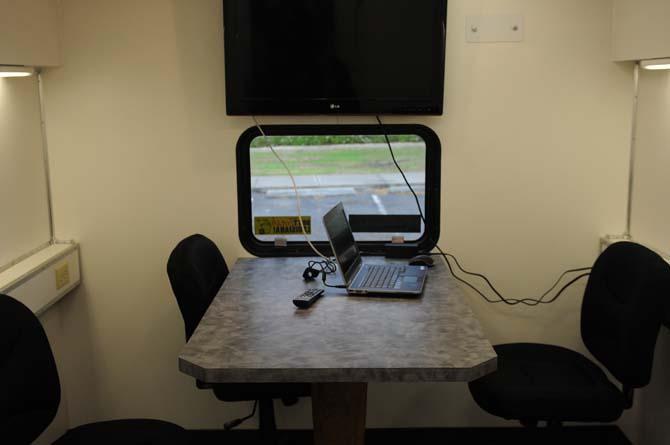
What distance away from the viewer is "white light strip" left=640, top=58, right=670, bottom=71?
2.99m

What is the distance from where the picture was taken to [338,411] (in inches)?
102

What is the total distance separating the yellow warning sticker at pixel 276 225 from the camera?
363 cm

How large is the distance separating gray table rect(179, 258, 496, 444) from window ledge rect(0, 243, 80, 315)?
766 mm

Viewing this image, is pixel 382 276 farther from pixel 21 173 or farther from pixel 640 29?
pixel 21 173

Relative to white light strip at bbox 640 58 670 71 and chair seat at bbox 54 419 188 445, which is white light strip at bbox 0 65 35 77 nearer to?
chair seat at bbox 54 419 188 445

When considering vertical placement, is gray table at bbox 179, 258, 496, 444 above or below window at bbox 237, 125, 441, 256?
below

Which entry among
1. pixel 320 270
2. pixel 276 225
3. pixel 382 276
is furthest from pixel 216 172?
pixel 382 276

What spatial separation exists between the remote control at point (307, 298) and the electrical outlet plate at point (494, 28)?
136 centimetres

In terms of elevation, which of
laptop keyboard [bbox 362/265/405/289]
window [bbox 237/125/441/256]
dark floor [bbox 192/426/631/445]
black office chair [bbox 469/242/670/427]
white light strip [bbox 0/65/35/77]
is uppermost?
white light strip [bbox 0/65/35/77]

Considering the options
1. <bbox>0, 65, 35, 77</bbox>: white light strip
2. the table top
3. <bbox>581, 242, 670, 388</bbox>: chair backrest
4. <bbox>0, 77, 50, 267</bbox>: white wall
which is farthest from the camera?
<bbox>0, 77, 50, 267</bbox>: white wall

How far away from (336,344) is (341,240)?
0.72 m

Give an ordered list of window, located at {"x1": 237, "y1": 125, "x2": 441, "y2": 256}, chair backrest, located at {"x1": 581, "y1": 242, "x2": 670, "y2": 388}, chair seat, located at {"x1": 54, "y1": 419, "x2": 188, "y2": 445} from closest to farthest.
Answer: chair seat, located at {"x1": 54, "y1": 419, "x2": 188, "y2": 445}, chair backrest, located at {"x1": 581, "y1": 242, "x2": 670, "y2": 388}, window, located at {"x1": 237, "y1": 125, "x2": 441, "y2": 256}

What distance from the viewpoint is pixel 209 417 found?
12.3ft

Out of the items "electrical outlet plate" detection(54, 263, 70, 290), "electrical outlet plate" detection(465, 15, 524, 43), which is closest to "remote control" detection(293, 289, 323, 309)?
"electrical outlet plate" detection(54, 263, 70, 290)
